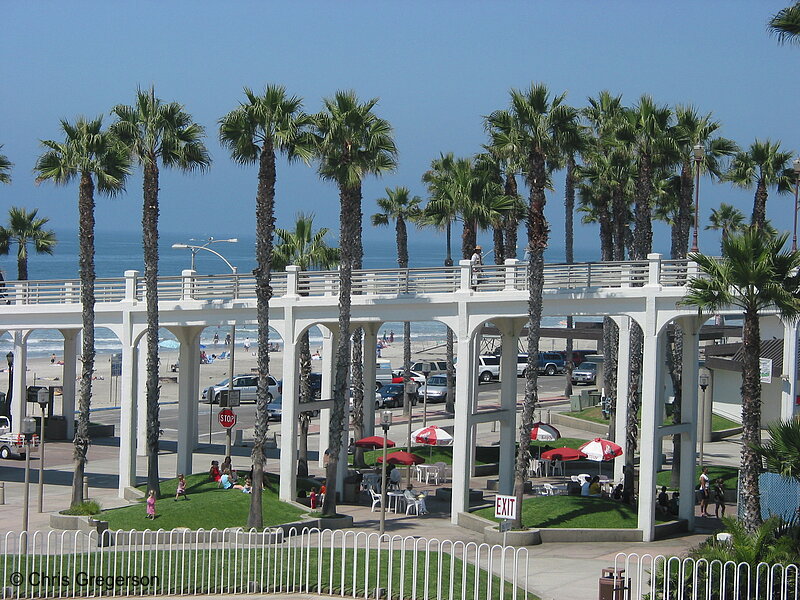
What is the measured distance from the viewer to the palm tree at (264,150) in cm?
3133

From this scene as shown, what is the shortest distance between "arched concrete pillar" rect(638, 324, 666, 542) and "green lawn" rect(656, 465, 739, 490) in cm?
789

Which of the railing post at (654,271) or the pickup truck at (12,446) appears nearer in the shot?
the railing post at (654,271)

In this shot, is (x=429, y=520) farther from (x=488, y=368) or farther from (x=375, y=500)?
(x=488, y=368)

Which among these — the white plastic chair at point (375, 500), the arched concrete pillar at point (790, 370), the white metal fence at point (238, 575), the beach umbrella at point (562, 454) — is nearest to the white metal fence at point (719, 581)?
the white metal fence at point (238, 575)

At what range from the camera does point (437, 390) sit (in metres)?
64.9

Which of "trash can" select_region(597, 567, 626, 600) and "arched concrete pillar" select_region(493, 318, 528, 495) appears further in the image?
"arched concrete pillar" select_region(493, 318, 528, 495)

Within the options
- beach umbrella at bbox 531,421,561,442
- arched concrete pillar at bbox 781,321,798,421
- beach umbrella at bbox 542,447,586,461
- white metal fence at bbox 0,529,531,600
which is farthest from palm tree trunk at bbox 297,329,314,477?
white metal fence at bbox 0,529,531,600

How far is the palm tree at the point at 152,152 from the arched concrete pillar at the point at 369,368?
6.97 metres

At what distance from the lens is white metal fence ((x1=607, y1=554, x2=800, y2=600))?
62.4ft

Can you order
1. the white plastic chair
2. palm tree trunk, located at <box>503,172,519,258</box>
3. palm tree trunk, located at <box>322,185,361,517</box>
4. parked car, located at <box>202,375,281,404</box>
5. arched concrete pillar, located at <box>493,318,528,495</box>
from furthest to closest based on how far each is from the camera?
parked car, located at <box>202,375,281,404</box>
palm tree trunk, located at <box>503,172,519,258</box>
the white plastic chair
arched concrete pillar, located at <box>493,318,528,495</box>
palm tree trunk, located at <box>322,185,361,517</box>

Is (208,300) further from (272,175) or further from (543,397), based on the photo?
(543,397)

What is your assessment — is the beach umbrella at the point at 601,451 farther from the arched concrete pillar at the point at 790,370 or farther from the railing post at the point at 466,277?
the railing post at the point at 466,277

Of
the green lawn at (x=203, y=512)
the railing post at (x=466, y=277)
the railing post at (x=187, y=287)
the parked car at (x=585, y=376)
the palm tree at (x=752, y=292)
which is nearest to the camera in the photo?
the palm tree at (x=752, y=292)

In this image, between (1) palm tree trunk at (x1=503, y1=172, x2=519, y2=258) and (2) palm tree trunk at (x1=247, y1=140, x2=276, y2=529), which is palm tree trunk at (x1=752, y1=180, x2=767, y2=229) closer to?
(1) palm tree trunk at (x1=503, y1=172, x2=519, y2=258)
